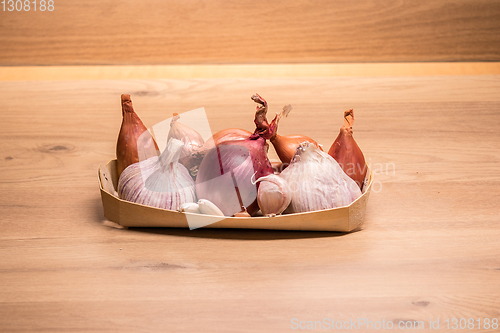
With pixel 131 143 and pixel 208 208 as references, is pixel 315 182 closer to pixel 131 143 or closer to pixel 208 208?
pixel 208 208

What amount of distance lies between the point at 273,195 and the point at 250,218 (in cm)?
3

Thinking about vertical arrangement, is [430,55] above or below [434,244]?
above

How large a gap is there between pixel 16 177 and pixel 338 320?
496mm

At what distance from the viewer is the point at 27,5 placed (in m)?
1.34

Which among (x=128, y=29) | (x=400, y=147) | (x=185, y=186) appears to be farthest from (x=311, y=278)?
(x=128, y=29)

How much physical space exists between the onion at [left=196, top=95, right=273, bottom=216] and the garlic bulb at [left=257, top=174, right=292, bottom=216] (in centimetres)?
1

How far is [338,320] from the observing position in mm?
444

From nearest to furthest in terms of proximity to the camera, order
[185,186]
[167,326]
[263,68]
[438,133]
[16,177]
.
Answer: [167,326] → [185,186] → [16,177] → [438,133] → [263,68]

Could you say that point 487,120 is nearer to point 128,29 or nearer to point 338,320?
point 338,320
